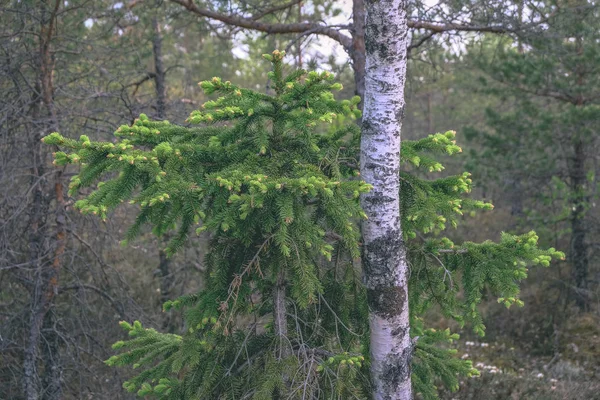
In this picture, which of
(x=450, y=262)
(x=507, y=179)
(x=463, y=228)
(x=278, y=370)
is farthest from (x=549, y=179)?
(x=278, y=370)

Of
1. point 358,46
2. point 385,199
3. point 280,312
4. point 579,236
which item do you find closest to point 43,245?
point 280,312

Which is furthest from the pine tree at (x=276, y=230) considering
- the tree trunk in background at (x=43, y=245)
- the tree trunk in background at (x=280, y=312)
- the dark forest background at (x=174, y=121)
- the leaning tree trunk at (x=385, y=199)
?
the tree trunk in background at (x=43, y=245)

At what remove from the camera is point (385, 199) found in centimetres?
323

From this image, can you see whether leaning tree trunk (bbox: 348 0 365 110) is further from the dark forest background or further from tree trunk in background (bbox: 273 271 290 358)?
tree trunk in background (bbox: 273 271 290 358)

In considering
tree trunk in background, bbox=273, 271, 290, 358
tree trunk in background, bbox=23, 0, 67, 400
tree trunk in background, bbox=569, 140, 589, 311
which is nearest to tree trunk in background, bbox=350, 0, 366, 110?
tree trunk in background, bbox=23, 0, 67, 400

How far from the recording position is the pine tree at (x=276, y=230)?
2682 mm

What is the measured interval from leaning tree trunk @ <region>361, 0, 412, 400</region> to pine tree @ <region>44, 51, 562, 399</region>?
0.15 meters

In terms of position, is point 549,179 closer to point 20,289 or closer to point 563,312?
point 563,312

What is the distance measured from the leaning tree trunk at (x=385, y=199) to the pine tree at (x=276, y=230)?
154 mm

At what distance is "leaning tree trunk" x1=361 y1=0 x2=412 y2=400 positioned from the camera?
3.16m

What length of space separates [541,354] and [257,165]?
29.5 ft

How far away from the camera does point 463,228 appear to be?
637 inches

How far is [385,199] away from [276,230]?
0.72 meters

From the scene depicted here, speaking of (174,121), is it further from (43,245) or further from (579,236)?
(579,236)
